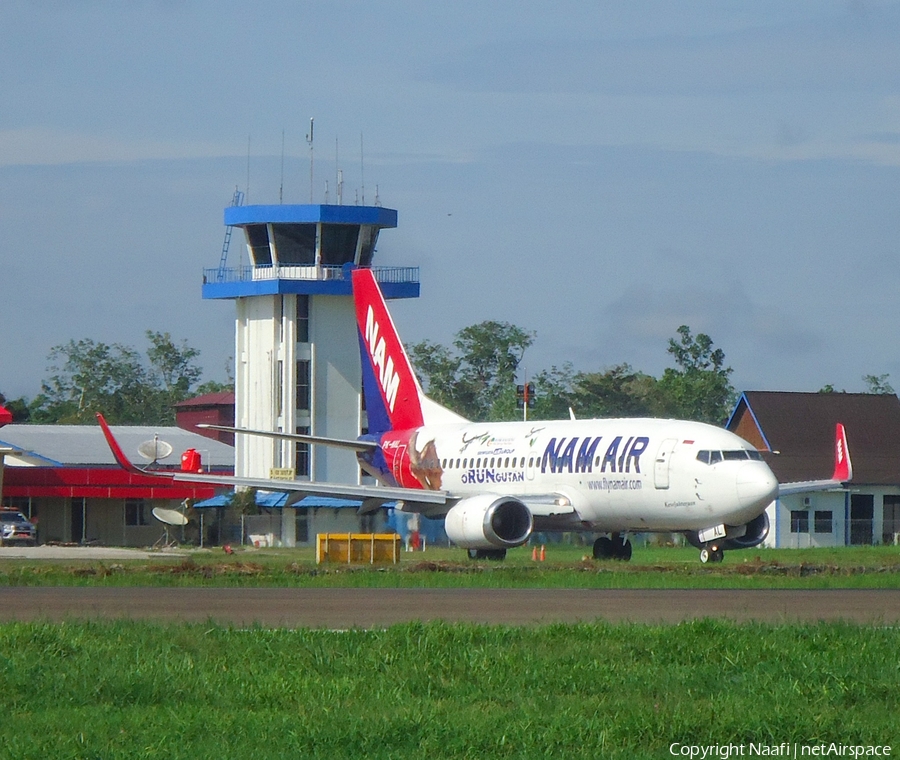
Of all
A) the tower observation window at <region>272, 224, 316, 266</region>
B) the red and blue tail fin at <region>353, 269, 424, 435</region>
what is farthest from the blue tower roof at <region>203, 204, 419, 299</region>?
the red and blue tail fin at <region>353, 269, 424, 435</region>

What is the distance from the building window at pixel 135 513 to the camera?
6812 centimetres

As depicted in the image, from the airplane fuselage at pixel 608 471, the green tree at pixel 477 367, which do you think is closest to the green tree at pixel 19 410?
the green tree at pixel 477 367

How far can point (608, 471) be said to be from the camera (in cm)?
3450

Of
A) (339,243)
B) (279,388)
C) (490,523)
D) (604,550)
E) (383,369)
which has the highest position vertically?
(339,243)

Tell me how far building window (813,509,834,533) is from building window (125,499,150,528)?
2858cm

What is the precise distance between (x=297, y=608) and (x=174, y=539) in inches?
1811

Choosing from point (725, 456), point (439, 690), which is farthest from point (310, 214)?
point (439, 690)

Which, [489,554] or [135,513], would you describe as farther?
[135,513]

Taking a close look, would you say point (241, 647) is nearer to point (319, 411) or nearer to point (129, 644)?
point (129, 644)

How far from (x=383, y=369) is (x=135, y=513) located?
26.3 m

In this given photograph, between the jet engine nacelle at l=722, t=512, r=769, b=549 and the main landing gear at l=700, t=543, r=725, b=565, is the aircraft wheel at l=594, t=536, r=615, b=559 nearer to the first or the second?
the main landing gear at l=700, t=543, r=725, b=565

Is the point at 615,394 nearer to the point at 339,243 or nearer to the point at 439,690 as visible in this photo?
the point at 339,243

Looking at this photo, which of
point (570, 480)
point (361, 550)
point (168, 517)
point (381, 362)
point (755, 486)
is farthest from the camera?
point (168, 517)

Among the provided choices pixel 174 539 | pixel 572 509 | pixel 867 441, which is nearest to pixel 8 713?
pixel 572 509
